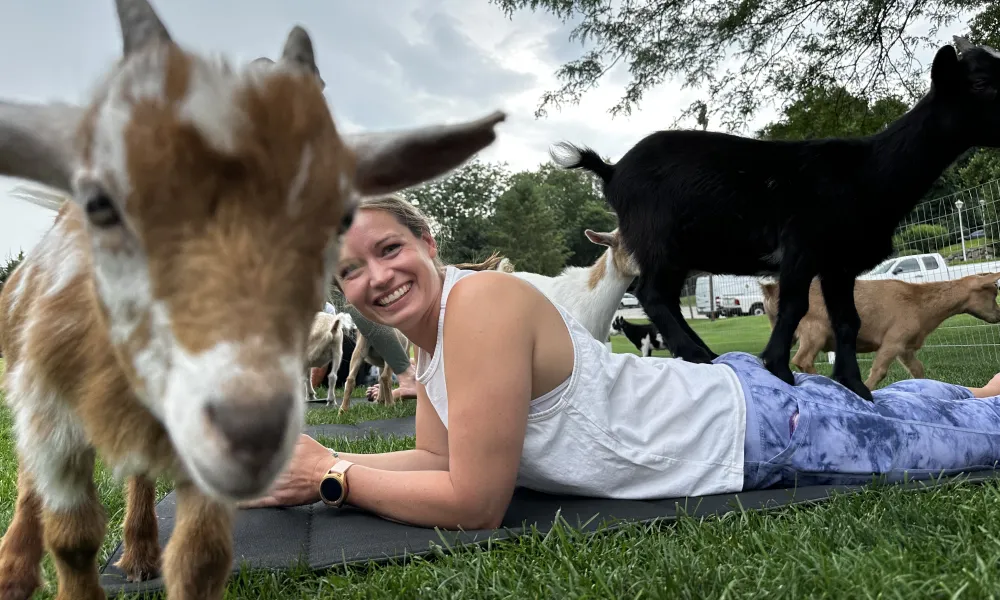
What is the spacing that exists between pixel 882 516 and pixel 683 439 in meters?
0.62

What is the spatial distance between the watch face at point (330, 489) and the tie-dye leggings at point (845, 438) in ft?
4.66

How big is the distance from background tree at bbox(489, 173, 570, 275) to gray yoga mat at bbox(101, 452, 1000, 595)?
139 ft

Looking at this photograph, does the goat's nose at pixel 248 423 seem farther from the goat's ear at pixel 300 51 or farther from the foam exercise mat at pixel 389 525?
the foam exercise mat at pixel 389 525

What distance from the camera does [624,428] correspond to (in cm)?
224

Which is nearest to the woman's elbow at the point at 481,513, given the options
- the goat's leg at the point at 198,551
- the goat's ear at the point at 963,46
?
the goat's leg at the point at 198,551

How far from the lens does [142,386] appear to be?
103 centimetres

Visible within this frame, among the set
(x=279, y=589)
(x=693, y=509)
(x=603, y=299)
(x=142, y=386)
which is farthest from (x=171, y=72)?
(x=603, y=299)

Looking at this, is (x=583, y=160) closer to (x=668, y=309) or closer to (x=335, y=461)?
(x=668, y=309)

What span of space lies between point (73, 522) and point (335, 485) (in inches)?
35.4

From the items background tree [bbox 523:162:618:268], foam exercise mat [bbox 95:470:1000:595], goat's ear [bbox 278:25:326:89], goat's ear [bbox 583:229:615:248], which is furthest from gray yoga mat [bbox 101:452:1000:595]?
background tree [bbox 523:162:618:268]

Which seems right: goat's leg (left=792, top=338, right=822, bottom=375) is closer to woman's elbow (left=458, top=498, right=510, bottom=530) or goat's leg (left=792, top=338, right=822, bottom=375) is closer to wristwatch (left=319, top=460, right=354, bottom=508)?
woman's elbow (left=458, top=498, right=510, bottom=530)

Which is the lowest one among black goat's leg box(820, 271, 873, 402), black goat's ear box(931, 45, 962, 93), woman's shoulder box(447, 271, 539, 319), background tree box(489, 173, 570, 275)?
black goat's leg box(820, 271, 873, 402)

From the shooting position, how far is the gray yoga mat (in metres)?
1.92

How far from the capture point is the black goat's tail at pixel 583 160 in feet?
11.5
